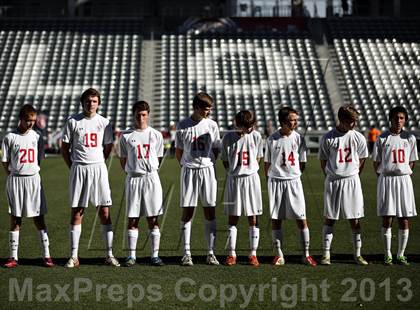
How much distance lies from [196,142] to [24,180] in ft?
6.07

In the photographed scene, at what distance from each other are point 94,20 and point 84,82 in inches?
235

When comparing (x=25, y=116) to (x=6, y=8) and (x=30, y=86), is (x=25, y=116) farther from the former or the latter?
(x=6, y=8)

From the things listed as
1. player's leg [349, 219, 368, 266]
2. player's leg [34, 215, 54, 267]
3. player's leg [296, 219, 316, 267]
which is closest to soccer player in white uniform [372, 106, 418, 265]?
player's leg [349, 219, 368, 266]

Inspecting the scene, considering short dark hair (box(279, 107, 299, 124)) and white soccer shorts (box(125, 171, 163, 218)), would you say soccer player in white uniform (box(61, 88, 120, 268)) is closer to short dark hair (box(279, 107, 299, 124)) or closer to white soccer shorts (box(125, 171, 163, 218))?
white soccer shorts (box(125, 171, 163, 218))

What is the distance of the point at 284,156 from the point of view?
849cm

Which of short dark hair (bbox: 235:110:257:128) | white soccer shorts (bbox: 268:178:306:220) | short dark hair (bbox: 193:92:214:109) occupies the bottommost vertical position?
white soccer shorts (bbox: 268:178:306:220)

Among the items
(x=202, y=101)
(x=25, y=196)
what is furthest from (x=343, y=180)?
(x=25, y=196)

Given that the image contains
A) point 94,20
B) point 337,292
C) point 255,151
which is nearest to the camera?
point 337,292

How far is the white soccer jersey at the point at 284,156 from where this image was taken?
8492mm

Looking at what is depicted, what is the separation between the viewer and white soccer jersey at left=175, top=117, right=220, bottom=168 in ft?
27.8

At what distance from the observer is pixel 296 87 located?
3672 cm

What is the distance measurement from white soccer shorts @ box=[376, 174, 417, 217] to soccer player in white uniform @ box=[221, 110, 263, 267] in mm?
1331

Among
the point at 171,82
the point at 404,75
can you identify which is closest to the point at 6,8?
the point at 171,82

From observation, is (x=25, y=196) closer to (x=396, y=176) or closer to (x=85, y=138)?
(x=85, y=138)
